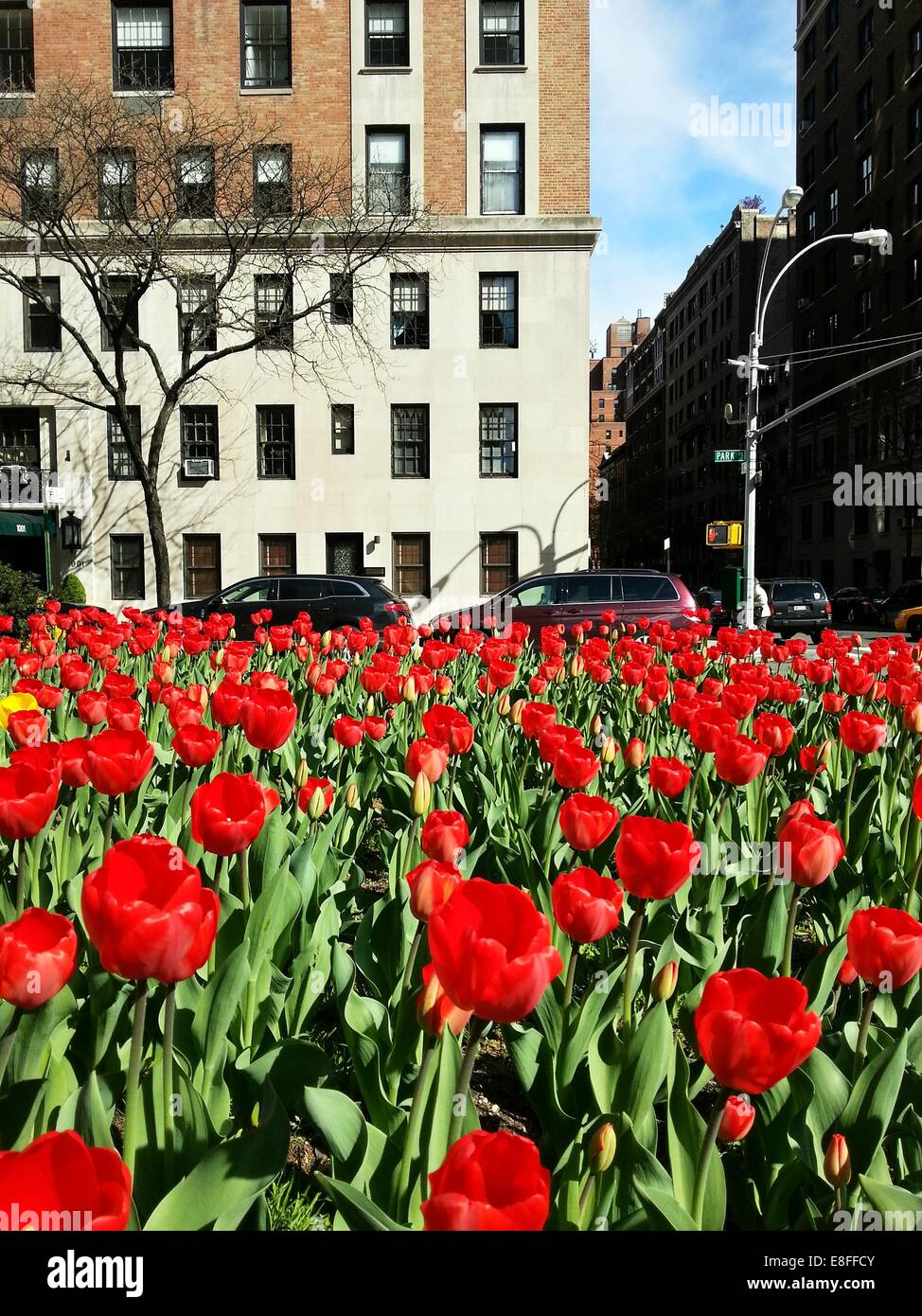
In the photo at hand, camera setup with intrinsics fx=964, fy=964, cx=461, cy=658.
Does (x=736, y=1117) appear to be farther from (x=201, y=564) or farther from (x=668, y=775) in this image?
(x=201, y=564)

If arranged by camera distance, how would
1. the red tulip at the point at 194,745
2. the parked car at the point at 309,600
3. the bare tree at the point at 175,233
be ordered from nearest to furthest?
the red tulip at the point at 194,745 < the parked car at the point at 309,600 < the bare tree at the point at 175,233

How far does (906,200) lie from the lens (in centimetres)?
4141

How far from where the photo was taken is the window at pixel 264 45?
1054 inches

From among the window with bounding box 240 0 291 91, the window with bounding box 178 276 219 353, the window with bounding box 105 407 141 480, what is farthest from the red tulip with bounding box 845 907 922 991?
the window with bounding box 240 0 291 91

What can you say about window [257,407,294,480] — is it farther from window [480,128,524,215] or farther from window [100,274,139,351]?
window [480,128,524,215]

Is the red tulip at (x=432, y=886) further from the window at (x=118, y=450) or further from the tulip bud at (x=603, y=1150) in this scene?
the window at (x=118, y=450)

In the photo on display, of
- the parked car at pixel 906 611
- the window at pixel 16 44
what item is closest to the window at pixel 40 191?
the window at pixel 16 44

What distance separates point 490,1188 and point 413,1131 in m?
0.47

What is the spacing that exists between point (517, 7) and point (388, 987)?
100ft

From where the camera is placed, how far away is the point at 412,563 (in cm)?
2722

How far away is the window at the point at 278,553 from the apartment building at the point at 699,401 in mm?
35947
